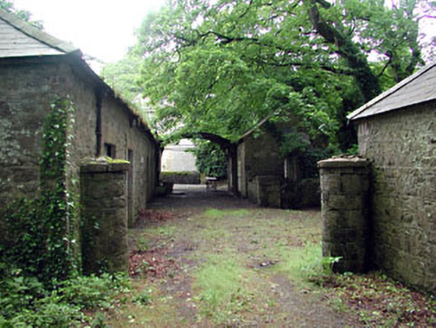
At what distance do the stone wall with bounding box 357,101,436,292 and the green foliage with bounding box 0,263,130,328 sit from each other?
13.8 feet

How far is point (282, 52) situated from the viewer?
12703 millimetres

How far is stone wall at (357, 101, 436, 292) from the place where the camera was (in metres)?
4.50

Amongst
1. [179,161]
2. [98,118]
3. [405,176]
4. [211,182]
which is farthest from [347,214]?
[179,161]

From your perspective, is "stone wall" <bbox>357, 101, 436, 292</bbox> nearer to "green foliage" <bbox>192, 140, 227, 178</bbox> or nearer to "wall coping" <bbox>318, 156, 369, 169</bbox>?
"wall coping" <bbox>318, 156, 369, 169</bbox>

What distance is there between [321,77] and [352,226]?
8.64m

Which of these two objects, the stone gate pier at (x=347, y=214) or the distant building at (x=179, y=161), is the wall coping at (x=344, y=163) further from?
the distant building at (x=179, y=161)

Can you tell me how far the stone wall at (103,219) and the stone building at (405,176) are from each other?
4336 mm

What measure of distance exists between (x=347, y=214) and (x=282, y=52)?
8.68 m

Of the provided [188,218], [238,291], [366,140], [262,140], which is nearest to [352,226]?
[366,140]

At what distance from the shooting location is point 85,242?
530 cm

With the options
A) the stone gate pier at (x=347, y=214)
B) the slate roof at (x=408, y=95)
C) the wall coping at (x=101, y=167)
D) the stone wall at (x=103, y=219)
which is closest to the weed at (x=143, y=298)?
the stone wall at (x=103, y=219)

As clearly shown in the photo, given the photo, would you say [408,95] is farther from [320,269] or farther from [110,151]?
[110,151]

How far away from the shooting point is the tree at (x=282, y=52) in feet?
36.5

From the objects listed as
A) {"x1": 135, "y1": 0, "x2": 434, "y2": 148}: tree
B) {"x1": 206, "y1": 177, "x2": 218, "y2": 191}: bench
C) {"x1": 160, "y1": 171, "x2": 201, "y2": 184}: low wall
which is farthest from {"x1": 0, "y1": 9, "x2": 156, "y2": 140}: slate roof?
{"x1": 160, "y1": 171, "x2": 201, "y2": 184}: low wall
